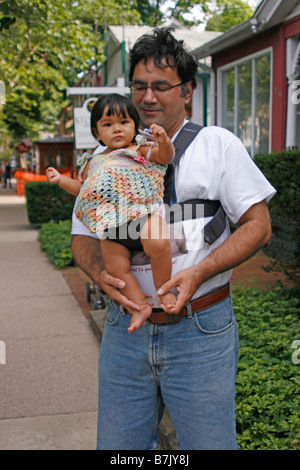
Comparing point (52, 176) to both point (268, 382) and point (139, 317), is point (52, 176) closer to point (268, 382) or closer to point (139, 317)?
point (139, 317)

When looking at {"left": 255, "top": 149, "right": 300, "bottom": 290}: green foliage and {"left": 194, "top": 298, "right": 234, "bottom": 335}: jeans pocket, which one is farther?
{"left": 255, "top": 149, "right": 300, "bottom": 290}: green foliage

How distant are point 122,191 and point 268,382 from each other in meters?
2.09

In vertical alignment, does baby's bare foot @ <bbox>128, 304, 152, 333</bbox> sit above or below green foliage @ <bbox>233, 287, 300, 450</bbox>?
above

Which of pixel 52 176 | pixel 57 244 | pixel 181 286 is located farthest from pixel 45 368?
pixel 57 244

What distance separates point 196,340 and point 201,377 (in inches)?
5.3

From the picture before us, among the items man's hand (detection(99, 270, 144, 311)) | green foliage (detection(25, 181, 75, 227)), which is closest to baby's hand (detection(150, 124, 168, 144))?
man's hand (detection(99, 270, 144, 311))

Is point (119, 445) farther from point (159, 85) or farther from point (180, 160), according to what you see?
point (159, 85)

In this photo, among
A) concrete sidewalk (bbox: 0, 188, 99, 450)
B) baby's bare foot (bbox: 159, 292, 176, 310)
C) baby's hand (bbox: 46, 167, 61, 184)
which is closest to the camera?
baby's bare foot (bbox: 159, 292, 176, 310)

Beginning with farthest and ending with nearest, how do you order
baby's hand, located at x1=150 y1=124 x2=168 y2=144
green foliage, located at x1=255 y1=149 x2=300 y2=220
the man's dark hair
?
green foliage, located at x1=255 y1=149 x2=300 y2=220
the man's dark hair
baby's hand, located at x1=150 y1=124 x2=168 y2=144

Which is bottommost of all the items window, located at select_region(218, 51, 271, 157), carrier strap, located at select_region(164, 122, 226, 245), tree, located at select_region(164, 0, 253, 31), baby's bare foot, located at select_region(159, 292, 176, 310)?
baby's bare foot, located at select_region(159, 292, 176, 310)

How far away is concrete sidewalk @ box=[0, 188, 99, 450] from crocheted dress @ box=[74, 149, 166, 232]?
7.31ft

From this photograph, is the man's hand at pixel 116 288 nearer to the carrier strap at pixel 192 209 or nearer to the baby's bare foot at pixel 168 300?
the baby's bare foot at pixel 168 300

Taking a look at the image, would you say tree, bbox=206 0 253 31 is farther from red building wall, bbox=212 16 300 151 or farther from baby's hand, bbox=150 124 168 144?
baby's hand, bbox=150 124 168 144

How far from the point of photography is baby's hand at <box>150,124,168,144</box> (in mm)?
1790
